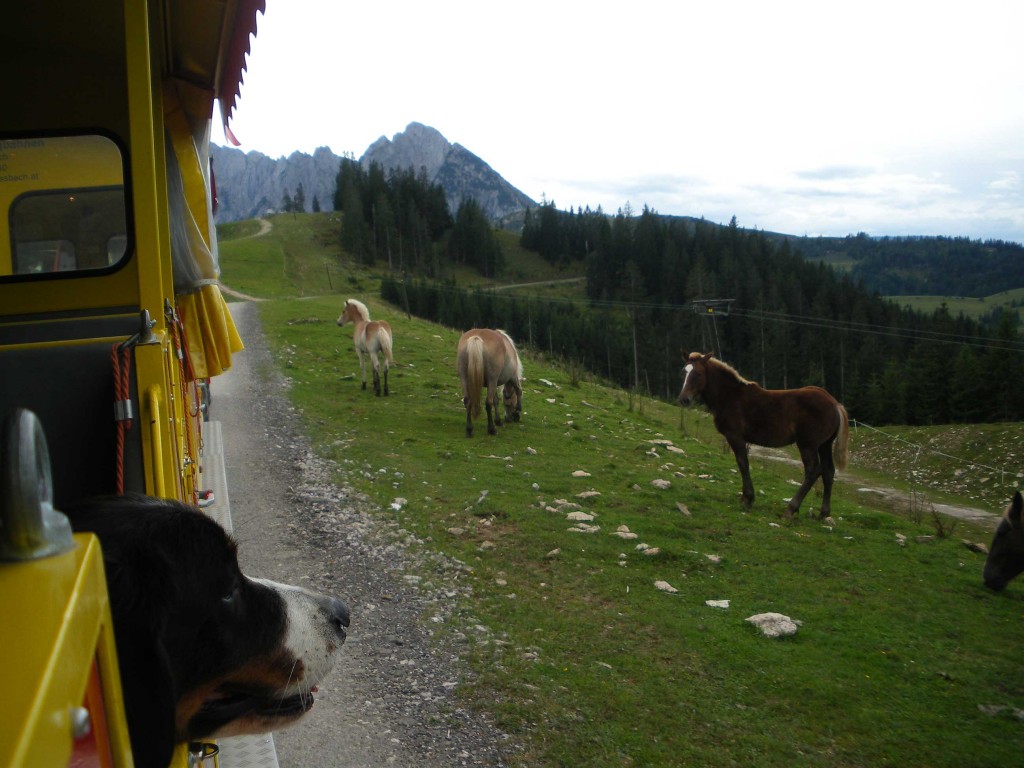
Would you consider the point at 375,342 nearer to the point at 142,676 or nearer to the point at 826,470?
the point at 826,470

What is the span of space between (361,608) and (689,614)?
2.61 meters

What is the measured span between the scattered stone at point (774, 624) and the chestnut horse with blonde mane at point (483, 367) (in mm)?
6720

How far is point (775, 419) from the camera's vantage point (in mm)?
9539

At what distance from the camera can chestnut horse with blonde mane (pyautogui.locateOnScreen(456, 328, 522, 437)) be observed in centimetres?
1204

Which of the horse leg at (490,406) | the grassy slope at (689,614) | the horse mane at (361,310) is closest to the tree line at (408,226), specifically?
the horse mane at (361,310)

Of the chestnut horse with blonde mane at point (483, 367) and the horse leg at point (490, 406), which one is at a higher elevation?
the chestnut horse with blonde mane at point (483, 367)

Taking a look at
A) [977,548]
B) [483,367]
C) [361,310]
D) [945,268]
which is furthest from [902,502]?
[945,268]

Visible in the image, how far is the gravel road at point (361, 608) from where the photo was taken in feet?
13.8

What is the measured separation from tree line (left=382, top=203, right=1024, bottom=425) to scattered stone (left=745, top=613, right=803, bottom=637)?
3418 cm

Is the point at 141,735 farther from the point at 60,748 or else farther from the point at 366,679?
the point at 366,679

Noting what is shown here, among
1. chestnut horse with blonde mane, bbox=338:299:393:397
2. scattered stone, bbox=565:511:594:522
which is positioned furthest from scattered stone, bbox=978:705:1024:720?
chestnut horse with blonde mane, bbox=338:299:393:397

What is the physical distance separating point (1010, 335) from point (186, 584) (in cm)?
5686

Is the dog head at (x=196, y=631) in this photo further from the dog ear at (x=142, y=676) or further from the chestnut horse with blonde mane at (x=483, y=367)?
the chestnut horse with blonde mane at (x=483, y=367)

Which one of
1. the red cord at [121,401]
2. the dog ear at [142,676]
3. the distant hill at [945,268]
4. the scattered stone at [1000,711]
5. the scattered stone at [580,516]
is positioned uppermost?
the distant hill at [945,268]
